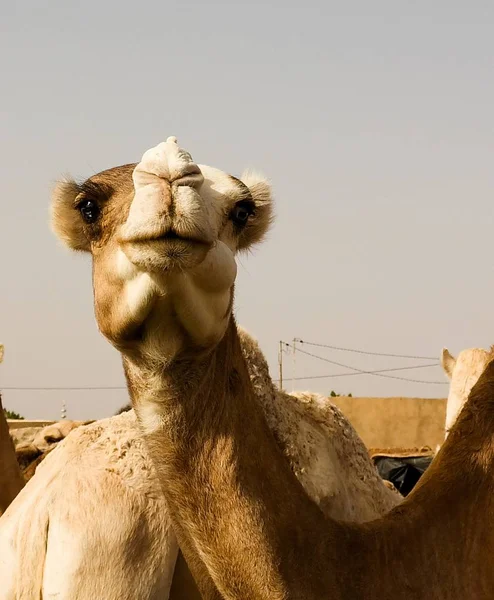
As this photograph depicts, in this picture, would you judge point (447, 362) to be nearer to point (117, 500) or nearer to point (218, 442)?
point (117, 500)

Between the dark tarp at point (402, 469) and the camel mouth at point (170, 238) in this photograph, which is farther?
the dark tarp at point (402, 469)

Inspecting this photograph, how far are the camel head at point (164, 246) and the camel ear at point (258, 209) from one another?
0.51 metres

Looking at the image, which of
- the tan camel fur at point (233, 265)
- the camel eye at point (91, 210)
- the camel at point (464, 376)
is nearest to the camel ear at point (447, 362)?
the camel at point (464, 376)

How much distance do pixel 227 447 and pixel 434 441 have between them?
1837 centimetres

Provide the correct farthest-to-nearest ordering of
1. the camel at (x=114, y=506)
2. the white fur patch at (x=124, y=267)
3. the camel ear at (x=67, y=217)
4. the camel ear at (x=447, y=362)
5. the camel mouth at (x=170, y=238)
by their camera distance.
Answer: the camel ear at (x=447, y=362) → the camel at (x=114, y=506) → the camel ear at (x=67, y=217) → the white fur patch at (x=124, y=267) → the camel mouth at (x=170, y=238)

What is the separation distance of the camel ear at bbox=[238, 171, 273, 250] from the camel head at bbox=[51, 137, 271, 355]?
51 cm

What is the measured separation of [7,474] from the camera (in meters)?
7.60

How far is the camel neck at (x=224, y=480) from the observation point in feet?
10.2

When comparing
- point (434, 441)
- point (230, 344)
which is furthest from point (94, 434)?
point (434, 441)

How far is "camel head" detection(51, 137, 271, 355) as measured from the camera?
3.04m

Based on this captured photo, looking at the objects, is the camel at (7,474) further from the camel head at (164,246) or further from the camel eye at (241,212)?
the camel eye at (241,212)

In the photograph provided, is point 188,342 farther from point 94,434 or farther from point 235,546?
point 94,434

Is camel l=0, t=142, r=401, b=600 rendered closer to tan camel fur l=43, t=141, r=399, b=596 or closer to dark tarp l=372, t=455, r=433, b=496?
tan camel fur l=43, t=141, r=399, b=596

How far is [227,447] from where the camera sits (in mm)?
3246
